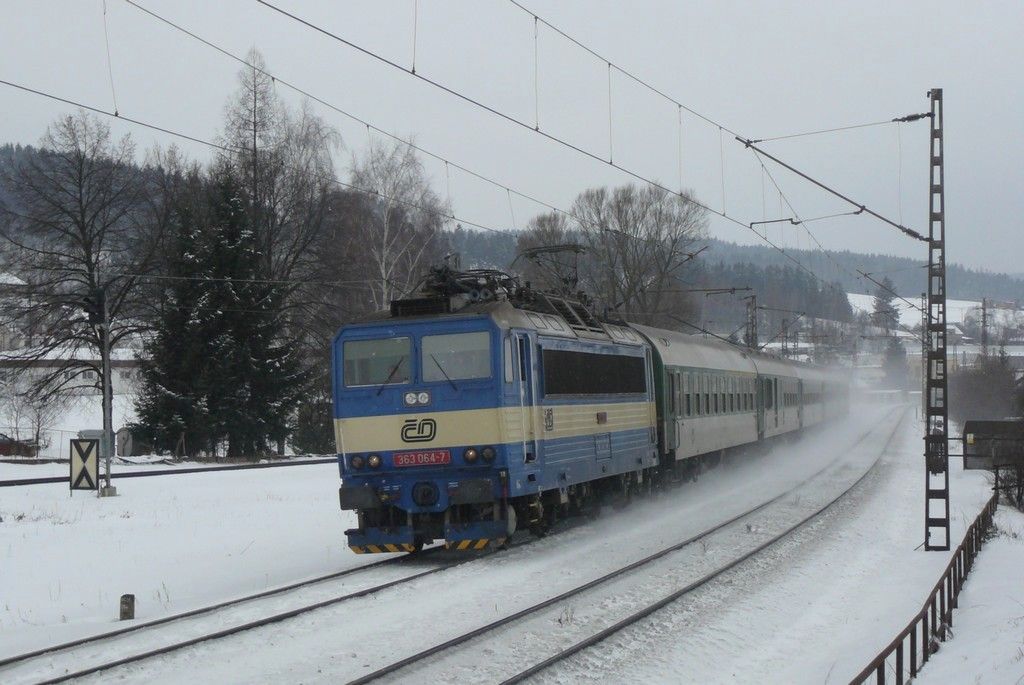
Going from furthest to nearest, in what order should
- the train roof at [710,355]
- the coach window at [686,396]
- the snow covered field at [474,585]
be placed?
the coach window at [686,396], the train roof at [710,355], the snow covered field at [474,585]

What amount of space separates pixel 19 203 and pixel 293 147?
11.2 m

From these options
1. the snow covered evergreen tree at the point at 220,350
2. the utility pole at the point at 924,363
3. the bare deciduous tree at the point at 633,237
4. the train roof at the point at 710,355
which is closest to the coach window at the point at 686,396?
the train roof at the point at 710,355

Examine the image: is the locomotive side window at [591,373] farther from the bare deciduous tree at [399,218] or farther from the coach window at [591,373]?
the bare deciduous tree at [399,218]

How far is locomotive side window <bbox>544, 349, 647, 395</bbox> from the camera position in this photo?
1650cm

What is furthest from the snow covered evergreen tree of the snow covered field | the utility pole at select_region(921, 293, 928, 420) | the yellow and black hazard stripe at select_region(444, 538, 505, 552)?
the yellow and black hazard stripe at select_region(444, 538, 505, 552)

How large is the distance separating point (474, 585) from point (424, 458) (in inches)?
90.3

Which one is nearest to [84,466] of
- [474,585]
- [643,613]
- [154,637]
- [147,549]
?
[147,549]

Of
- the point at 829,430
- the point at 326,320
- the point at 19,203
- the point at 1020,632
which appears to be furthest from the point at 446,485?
the point at 829,430

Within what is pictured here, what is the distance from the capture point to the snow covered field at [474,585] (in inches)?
381

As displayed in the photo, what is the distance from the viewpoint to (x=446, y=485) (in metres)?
14.9

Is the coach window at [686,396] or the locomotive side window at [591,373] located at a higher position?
the locomotive side window at [591,373]

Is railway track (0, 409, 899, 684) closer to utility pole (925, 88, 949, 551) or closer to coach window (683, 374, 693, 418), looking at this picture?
utility pole (925, 88, 949, 551)

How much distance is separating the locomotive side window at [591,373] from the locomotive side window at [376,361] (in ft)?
6.91

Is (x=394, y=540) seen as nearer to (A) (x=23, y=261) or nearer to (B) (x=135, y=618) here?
(B) (x=135, y=618)
